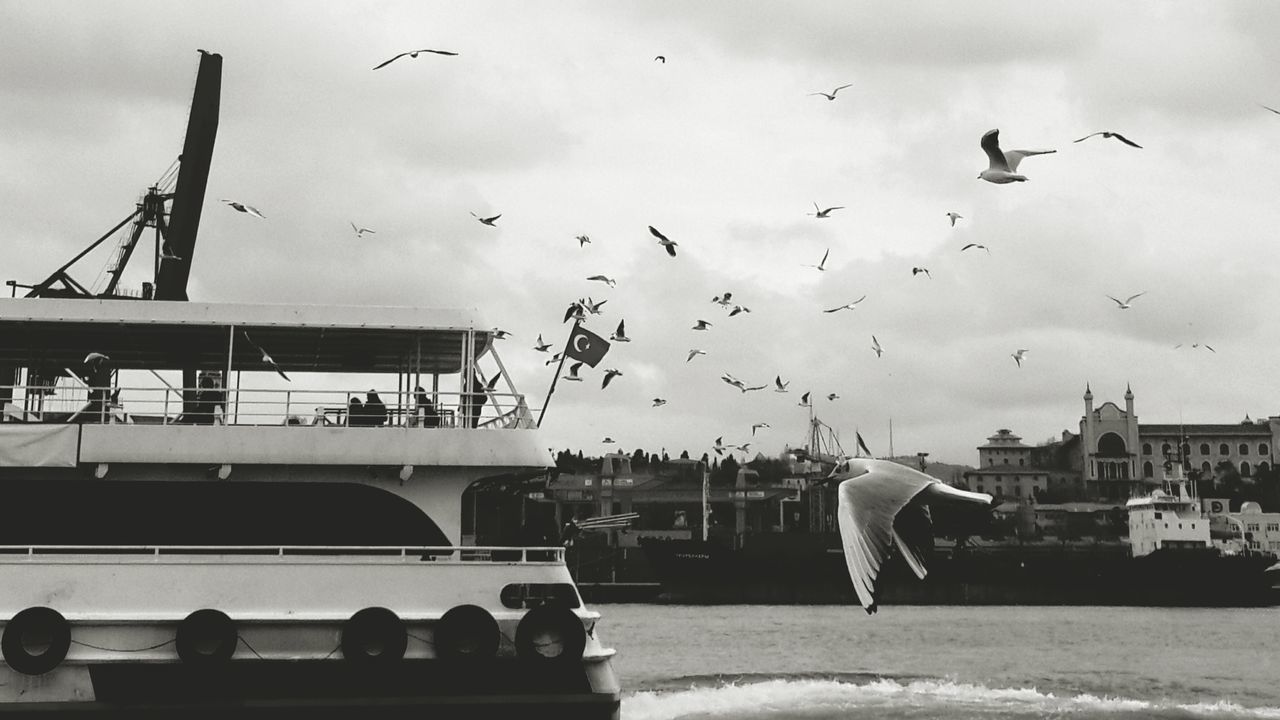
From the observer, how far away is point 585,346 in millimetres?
16953

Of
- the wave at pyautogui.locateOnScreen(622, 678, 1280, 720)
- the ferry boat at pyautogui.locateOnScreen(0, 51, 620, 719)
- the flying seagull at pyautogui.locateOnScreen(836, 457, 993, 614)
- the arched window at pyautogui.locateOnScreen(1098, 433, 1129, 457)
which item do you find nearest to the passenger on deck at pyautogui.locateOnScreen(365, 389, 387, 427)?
the ferry boat at pyautogui.locateOnScreen(0, 51, 620, 719)

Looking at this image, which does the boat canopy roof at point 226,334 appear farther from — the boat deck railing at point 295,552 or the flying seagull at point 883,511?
the flying seagull at point 883,511

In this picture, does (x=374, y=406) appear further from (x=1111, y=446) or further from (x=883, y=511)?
(x=1111, y=446)

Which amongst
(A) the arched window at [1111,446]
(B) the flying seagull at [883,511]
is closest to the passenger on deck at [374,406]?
(B) the flying seagull at [883,511]

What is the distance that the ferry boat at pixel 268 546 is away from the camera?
1351 cm

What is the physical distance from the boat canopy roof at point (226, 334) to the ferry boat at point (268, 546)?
0.04 m

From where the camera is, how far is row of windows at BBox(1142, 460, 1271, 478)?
16300 cm

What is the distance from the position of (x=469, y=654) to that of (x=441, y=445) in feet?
8.20

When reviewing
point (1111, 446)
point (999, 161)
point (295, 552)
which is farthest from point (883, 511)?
point (1111, 446)

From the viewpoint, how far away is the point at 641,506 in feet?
341

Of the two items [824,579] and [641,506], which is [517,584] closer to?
[824,579]

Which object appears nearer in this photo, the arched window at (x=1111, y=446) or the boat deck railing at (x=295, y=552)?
the boat deck railing at (x=295, y=552)

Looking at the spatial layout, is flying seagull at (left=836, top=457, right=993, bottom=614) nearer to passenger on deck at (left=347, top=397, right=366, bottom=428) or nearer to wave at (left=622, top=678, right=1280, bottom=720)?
passenger on deck at (left=347, top=397, right=366, bottom=428)

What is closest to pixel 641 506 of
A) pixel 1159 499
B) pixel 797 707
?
pixel 1159 499
